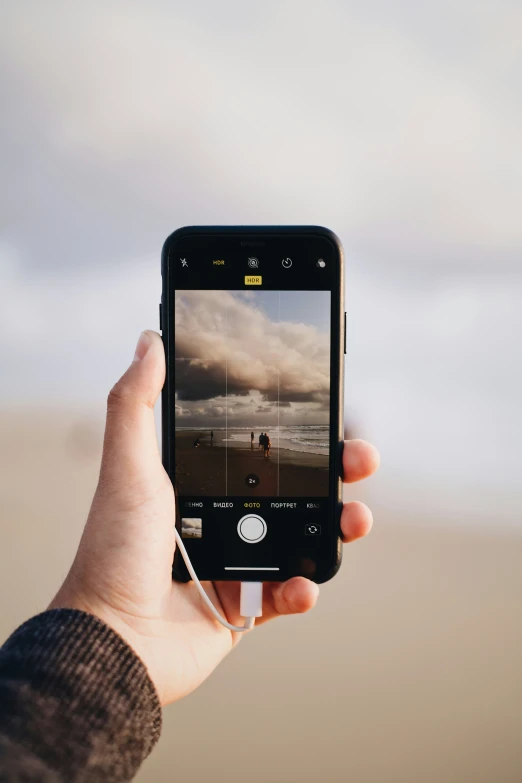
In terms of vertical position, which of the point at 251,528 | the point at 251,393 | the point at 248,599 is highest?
the point at 251,393

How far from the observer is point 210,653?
35.7 inches

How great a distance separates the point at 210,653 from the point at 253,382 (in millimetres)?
409

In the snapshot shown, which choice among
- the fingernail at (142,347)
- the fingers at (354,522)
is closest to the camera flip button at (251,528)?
the fingers at (354,522)

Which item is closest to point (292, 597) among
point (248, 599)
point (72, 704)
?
point (248, 599)

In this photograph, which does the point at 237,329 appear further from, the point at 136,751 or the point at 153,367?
the point at 136,751

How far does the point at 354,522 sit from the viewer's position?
0.97 metres

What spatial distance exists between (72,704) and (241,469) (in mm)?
473

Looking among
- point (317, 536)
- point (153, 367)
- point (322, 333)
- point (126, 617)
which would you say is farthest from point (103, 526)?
point (322, 333)

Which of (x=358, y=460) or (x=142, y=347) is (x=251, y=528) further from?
(x=142, y=347)

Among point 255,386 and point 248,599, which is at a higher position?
point 255,386

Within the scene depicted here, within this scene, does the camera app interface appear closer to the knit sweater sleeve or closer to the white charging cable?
the white charging cable

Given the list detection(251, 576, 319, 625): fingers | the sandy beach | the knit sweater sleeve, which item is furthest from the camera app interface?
the knit sweater sleeve

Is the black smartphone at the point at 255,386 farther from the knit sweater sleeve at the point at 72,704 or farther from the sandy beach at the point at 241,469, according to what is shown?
the knit sweater sleeve at the point at 72,704

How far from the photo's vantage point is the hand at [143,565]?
80cm
